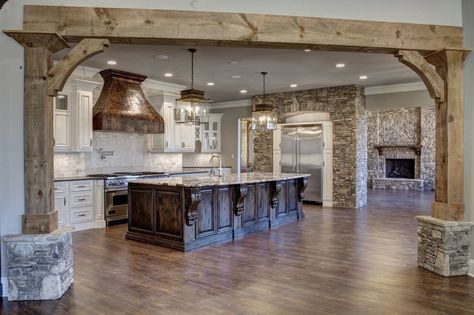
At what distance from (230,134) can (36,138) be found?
8.01m

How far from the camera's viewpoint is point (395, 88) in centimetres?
870

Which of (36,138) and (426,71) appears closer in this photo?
(36,138)

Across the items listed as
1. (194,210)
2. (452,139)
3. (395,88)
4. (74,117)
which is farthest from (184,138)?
(452,139)

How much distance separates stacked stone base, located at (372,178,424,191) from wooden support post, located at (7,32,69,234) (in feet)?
41.7

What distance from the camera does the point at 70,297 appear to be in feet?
11.0

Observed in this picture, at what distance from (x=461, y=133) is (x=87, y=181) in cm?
573

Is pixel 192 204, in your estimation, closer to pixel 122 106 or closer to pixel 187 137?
pixel 122 106

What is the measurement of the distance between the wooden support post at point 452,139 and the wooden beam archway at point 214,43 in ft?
0.03

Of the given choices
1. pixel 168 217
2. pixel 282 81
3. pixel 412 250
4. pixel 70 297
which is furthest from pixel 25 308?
pixel 282 81

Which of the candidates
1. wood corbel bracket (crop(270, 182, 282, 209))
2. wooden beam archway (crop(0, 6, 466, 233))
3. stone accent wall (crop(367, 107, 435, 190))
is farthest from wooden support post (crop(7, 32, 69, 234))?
stone accent wall (crop(367, 107, 435, 190))

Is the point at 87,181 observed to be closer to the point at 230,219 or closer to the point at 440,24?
the point at 230,219

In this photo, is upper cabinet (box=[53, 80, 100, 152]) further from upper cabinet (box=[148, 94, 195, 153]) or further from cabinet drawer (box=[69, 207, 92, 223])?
upper cabinet (box=[148, 94, 195, 153])

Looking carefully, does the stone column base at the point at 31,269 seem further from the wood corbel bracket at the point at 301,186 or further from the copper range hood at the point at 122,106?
the wood corbel bracket at the point at 301,186

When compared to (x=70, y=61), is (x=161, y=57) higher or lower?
higher
